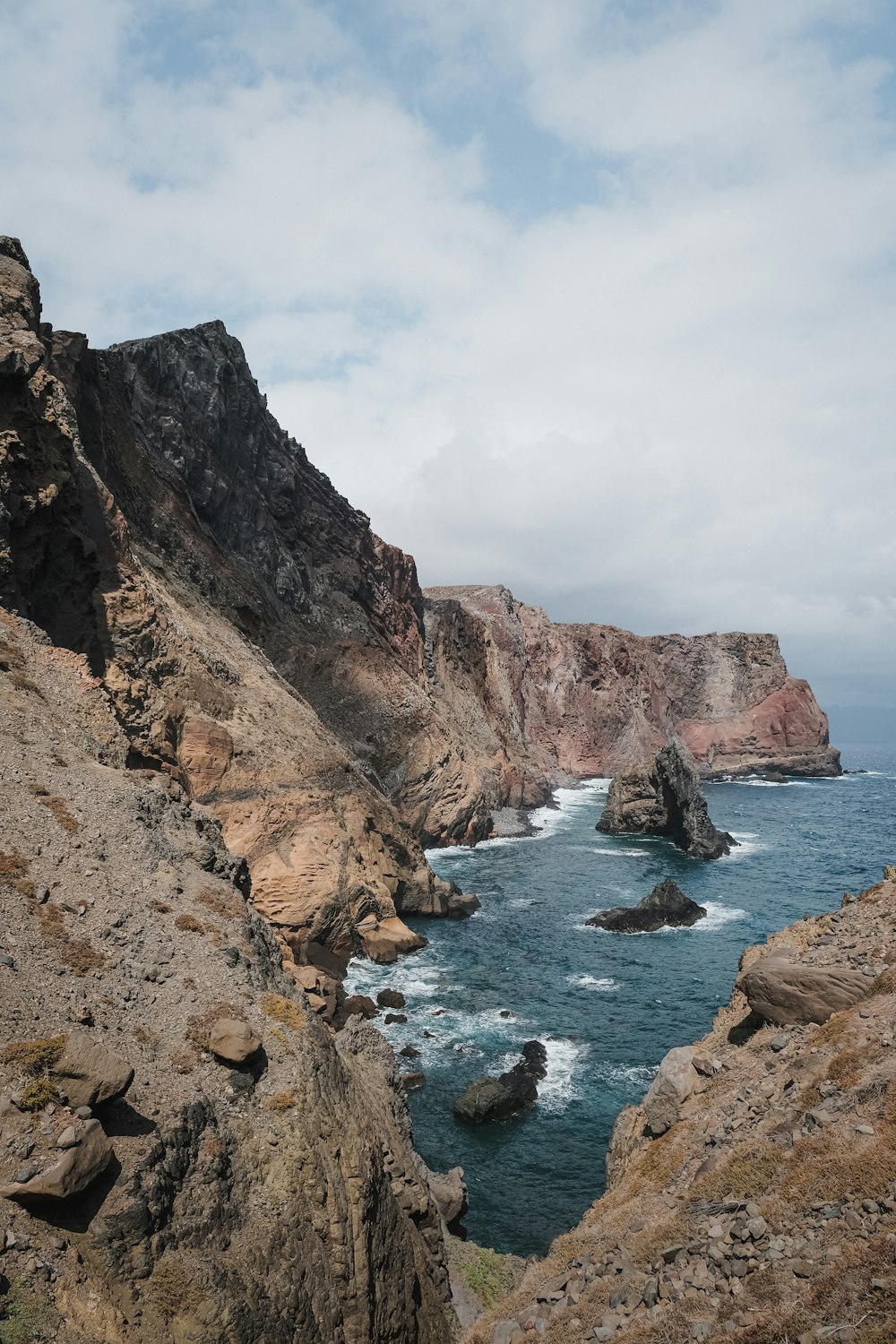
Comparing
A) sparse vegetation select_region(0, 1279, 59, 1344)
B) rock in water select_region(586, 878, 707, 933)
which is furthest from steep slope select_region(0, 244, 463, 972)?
sparse vegetation select_region(0, 1279, 59, 1344)

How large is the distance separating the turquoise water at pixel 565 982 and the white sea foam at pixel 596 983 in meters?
0.16

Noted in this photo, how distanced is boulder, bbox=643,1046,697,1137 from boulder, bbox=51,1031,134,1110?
44.7 feet

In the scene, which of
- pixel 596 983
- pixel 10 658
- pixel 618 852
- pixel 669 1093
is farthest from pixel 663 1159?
pixel 618 852

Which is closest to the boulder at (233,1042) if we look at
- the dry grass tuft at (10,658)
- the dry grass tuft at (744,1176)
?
the dry grass tuft at (744,1176)

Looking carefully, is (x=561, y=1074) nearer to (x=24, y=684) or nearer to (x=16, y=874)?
(x=16, y=874)

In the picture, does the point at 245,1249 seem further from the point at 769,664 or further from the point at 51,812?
the point at 769,664

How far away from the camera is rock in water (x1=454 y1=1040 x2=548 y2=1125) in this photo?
30.8 metres

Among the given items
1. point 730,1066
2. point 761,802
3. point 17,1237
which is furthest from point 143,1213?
point 761,802

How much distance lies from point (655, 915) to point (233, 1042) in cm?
4733

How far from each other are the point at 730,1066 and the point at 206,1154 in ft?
44.1

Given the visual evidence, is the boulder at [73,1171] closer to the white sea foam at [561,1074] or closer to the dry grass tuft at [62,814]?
the dry grass tuft at [62,814]

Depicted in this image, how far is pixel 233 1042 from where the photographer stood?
16312 millimetres

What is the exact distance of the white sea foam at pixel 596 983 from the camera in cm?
4462

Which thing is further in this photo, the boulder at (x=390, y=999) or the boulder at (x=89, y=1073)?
the boulder at (x=390, y=999)
